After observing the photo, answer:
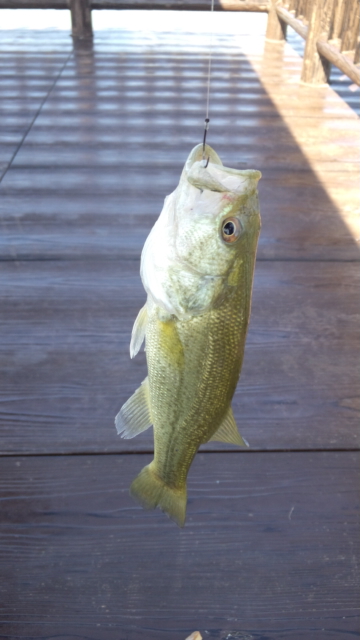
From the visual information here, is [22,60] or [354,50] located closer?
[354,50]

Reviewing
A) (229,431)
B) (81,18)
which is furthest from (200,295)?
(81,18)

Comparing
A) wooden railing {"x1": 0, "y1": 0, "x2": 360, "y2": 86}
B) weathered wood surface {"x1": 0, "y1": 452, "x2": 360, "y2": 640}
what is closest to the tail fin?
weathered wood surface {"x1": 0, "y1": 452, "x2": 360, "y2": 640}

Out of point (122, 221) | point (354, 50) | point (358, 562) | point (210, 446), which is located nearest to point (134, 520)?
point (210, 446)

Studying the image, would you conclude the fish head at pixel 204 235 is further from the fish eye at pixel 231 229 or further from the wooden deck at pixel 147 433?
the wooden deck at pixel 147 433

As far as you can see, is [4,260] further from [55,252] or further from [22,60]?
[22,60]

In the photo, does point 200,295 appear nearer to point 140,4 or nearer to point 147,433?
point 147,433

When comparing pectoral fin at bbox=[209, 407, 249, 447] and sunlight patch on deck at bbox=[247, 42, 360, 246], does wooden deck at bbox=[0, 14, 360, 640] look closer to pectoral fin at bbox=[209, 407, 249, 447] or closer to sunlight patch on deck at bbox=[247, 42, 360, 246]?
sunlight patch on deck at bbox=[247, 42, 360, 246]

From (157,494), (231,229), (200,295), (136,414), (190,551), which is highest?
(231,229)
